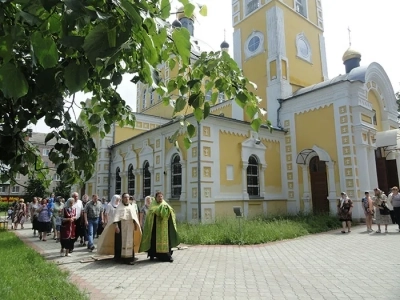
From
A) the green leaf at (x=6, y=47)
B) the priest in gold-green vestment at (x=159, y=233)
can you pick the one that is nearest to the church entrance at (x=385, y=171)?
the priest in gold-green vestment at (x=159, y=233)

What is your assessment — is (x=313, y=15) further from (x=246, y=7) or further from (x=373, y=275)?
(x=373, y=275)

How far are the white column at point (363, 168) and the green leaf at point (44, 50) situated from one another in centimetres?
1559

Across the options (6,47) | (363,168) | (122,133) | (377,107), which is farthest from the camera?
(122,133)

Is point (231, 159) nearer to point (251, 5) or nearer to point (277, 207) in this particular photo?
point (277, 207)

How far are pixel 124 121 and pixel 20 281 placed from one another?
14.2ft

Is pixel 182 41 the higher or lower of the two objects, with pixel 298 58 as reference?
lower

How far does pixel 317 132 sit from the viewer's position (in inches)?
628

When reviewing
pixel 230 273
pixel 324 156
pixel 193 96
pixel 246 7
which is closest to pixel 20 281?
pixel 230 273

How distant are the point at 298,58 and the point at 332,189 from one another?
29.3 ft

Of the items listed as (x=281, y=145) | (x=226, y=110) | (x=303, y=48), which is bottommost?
(x=281, y=145)

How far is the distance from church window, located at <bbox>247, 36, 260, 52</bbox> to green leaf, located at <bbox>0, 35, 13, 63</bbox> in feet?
67.3

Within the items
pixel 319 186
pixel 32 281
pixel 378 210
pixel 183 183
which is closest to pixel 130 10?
pixel 32 281

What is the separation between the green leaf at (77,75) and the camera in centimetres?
105

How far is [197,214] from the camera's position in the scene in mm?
13344
